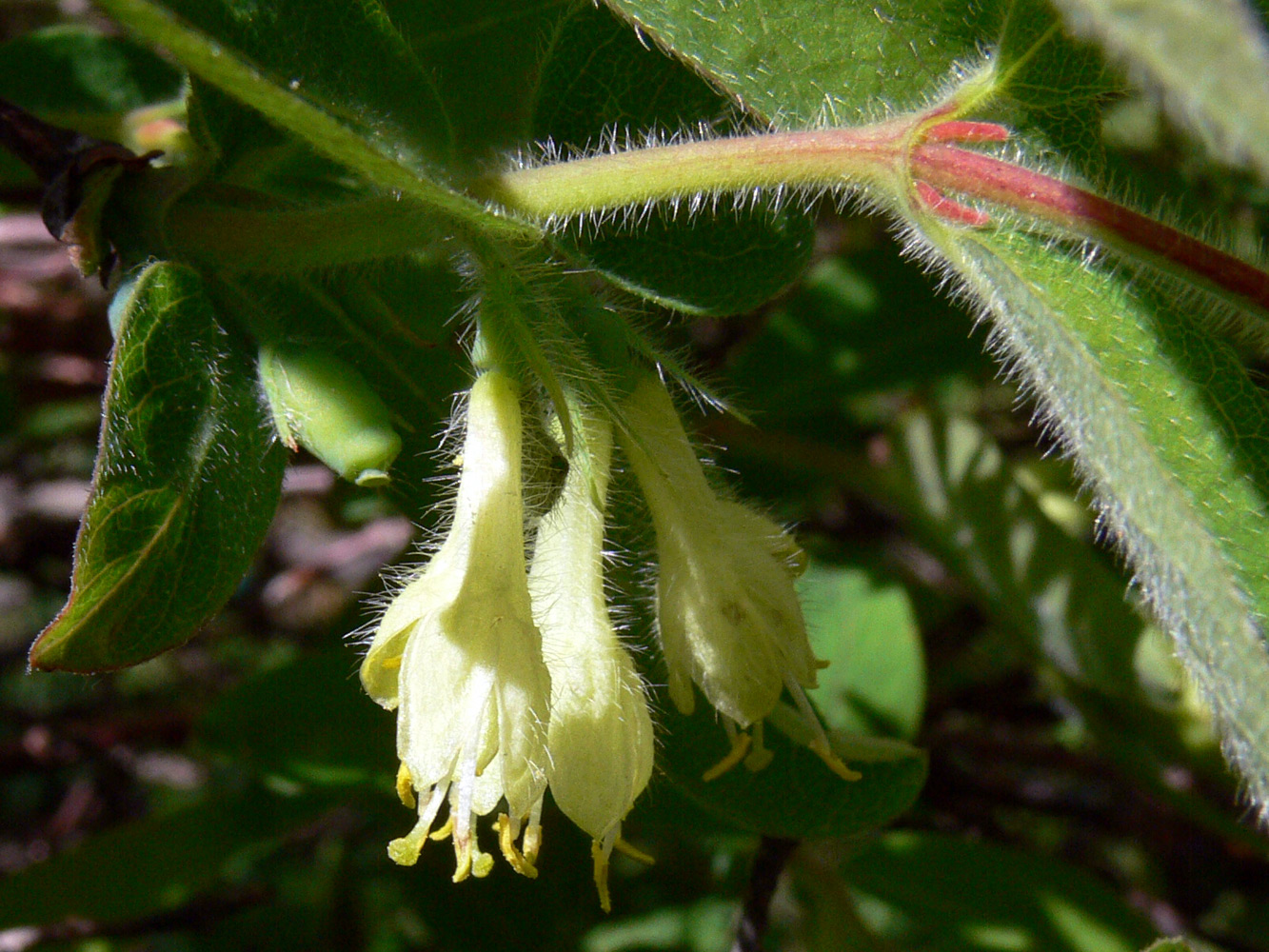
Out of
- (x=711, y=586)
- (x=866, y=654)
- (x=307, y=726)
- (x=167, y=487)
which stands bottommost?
(x=307, y=726)

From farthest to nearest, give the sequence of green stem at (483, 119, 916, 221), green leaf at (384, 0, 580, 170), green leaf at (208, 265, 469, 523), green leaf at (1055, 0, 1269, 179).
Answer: green leaf at (384, 0, 580, 170) → green leaf at (208, 265, 469, 523) → green stem at (483, 119, 916, 221) → green leaf at (1055, 0, 1269, 179)

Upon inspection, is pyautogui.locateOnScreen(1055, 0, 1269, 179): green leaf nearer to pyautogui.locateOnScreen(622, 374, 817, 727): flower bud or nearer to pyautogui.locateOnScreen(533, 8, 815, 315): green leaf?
pyautogui.locateOnScreen(622, 374, 817, 727): flower bud

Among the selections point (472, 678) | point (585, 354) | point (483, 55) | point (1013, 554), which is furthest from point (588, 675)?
point (1013, 554)

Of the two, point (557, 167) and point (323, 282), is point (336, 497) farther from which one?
point (557, 167)

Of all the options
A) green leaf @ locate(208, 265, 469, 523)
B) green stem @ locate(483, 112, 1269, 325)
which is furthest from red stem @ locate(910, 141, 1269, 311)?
green leaf @ locate(208, 265, 469, 523)

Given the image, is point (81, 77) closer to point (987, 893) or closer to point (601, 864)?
point (601, 864)

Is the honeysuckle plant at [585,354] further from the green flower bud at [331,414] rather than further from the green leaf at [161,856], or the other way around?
the green leaf at [161,856]

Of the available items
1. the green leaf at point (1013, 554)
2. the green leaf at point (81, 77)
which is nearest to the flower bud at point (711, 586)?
the green leaf at point (1013, 554)
